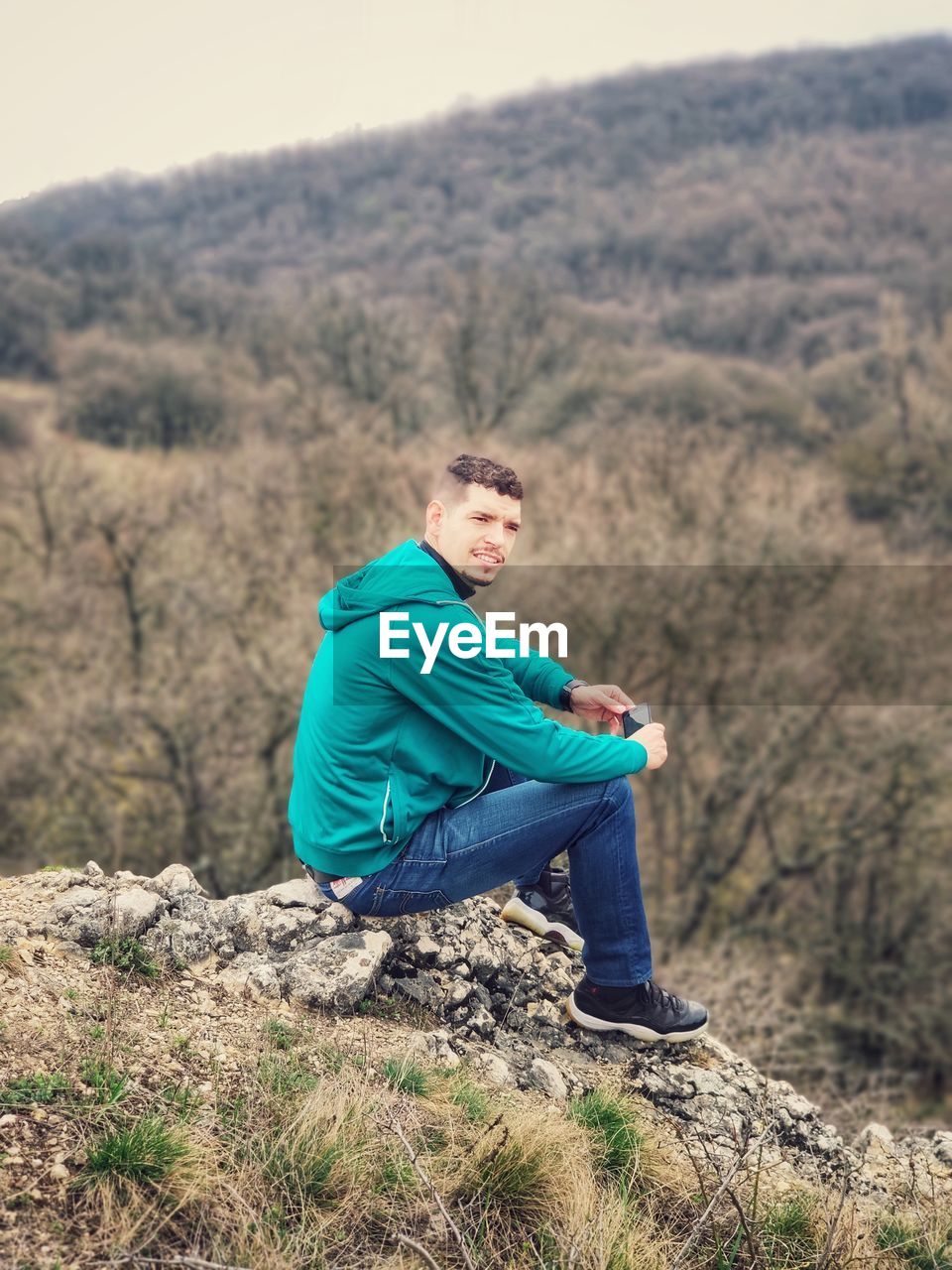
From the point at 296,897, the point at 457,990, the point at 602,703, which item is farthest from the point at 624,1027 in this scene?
the point at 296,897

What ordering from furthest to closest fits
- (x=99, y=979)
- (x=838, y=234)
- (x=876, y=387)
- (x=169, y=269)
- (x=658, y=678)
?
(x=838, y=234), (x=169, y=269), (x=876, y=387), (x=658, y=678), (x=99, y=979)

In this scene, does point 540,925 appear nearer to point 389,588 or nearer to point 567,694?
point 567,694

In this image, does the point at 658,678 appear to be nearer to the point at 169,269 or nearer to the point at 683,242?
the point at 169,269

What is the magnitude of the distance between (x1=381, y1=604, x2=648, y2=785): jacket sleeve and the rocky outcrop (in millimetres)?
1019

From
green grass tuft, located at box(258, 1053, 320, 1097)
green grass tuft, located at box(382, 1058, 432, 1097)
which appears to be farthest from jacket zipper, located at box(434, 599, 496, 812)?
green grass tuft, located at box(258, 1053, 320, 1097)

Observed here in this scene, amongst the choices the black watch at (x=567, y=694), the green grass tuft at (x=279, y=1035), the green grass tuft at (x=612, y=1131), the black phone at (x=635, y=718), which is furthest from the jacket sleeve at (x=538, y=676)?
the green grass tuft at (x=279, y=1035)

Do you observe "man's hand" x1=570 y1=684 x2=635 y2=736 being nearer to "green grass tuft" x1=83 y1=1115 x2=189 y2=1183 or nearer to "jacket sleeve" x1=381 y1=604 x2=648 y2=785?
"jacket sleeve" x1=381 y1=604 x2=648 y2=785

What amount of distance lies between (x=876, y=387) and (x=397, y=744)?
2599 centimetres

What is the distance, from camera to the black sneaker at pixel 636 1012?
3.52 metres

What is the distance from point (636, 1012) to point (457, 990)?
0.64 m

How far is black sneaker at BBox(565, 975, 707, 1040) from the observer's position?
3.52 m

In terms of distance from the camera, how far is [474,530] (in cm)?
326

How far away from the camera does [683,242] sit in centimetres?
4534

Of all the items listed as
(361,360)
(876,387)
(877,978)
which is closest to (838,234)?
(876,387)
